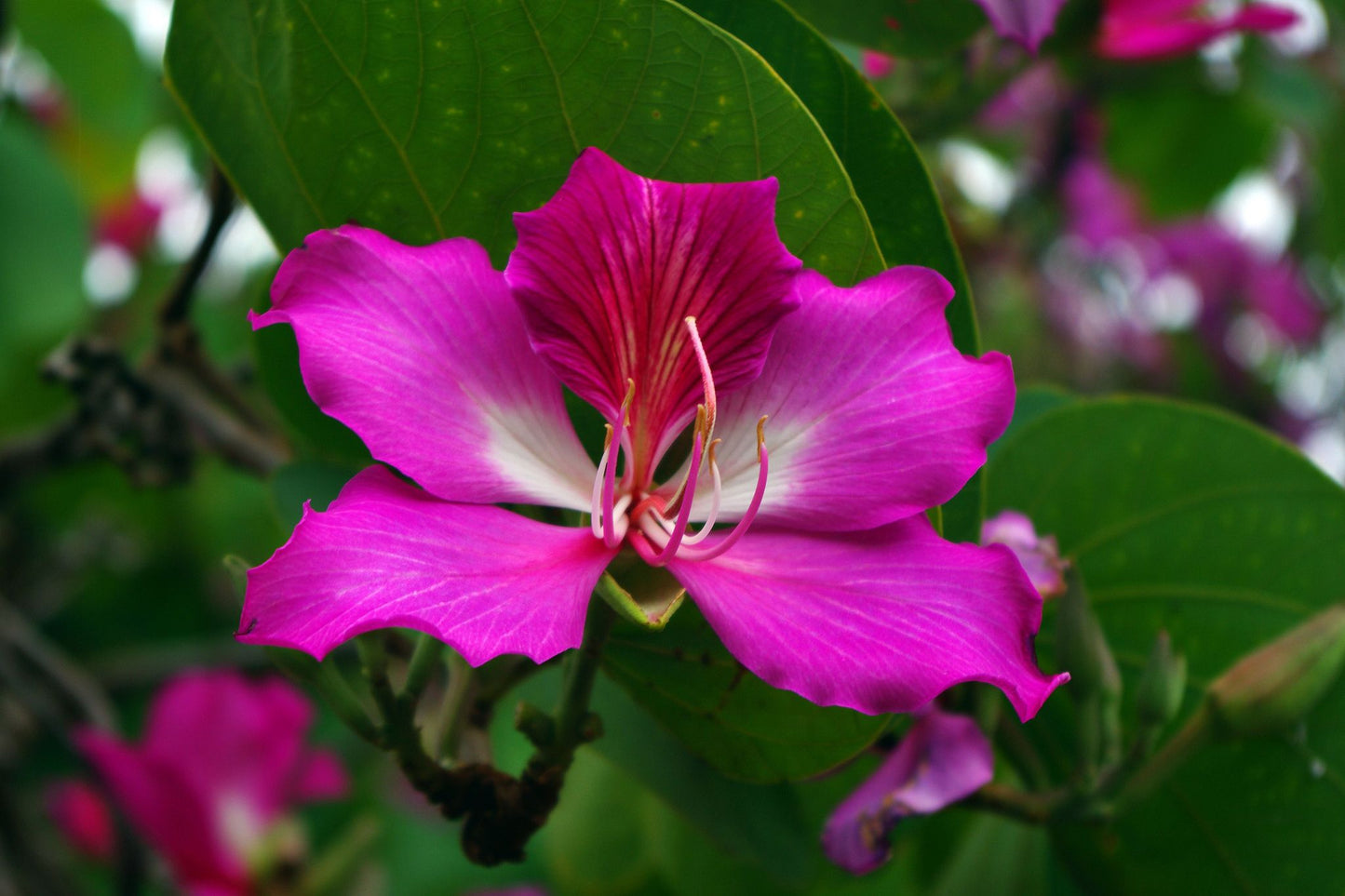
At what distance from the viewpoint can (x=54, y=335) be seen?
166cm

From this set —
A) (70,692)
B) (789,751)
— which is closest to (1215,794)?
(789,751)

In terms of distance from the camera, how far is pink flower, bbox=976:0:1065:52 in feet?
2.40

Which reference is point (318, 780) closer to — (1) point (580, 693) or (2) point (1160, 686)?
(1) point (580, 693)

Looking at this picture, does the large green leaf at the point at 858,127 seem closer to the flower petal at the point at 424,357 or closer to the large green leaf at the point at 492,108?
the large green leaf at the point at 492,108

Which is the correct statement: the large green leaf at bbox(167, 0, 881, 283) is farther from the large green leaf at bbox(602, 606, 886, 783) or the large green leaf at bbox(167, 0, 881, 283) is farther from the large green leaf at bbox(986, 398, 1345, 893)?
the large green leaf at bbox(986, 398, 1345, 893)

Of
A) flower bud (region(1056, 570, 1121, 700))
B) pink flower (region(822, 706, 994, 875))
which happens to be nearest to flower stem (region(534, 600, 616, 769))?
pink flower (region(822, 706, 994, 875))

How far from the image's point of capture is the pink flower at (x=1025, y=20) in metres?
0.73

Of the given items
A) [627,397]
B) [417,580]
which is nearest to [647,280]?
[627,397]

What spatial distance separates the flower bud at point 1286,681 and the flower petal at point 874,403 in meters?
0.29

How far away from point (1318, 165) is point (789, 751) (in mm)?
1747

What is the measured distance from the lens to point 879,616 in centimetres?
52

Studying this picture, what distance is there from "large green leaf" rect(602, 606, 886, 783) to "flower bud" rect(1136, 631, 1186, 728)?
0.70ft

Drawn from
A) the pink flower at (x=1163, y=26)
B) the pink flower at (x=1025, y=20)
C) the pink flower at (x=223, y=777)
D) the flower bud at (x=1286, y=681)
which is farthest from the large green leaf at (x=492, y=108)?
the pink flower at (x=223, y=777)

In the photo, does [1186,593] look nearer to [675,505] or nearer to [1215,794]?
[1215,794]
